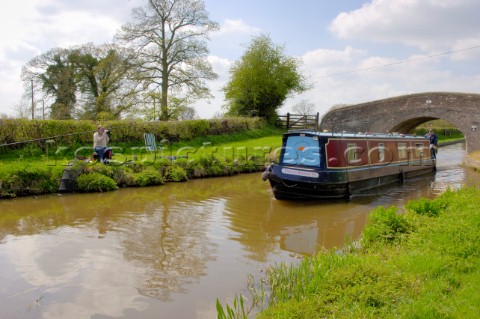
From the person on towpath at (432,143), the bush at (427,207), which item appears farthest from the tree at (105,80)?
the bush at (427,207)

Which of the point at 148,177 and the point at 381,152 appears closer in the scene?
the point at 148,177

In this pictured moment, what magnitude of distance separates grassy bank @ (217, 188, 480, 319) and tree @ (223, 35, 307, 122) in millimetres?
22153

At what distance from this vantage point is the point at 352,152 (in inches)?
449

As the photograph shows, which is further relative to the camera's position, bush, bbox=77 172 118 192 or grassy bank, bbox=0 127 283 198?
bush, bbox=77 172 118 192

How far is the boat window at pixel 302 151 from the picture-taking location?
1047 cm

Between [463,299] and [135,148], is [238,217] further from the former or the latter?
[135,148]

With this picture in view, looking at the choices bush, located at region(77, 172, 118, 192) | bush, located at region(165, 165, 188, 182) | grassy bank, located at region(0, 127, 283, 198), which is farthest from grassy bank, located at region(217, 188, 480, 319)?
bush, located at region(165, 165, 188, 182)

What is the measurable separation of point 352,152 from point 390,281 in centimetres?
775

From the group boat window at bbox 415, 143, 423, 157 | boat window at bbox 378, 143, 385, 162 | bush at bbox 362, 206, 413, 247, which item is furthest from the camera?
boat window at bbox 415, 143, 423, 157

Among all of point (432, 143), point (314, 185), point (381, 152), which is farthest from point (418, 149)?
point (314, 185)

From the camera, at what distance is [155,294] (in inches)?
180

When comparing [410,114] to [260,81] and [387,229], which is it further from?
[387,229]

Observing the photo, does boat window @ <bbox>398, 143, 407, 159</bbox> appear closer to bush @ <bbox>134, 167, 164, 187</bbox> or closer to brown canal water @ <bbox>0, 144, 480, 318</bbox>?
brown canal water @ <bbox>0, 144, 480, 318</bbox>

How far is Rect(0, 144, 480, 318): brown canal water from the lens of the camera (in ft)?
14.5
